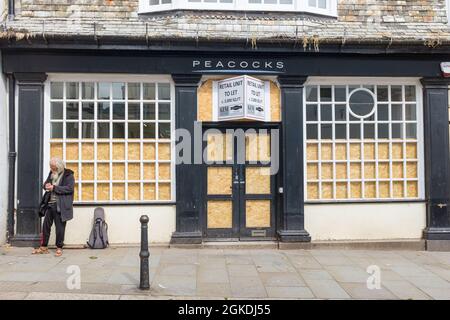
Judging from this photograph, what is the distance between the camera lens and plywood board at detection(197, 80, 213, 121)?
346 inches

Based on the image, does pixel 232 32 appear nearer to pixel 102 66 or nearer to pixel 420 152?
pixel 102 66

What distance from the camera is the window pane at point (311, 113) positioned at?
29.5ft

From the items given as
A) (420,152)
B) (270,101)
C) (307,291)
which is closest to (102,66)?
(270,101)

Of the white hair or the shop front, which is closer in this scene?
the white hair

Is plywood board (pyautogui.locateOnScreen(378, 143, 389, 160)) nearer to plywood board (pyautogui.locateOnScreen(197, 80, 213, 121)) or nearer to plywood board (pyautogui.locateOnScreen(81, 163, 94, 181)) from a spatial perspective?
plywood board (pyautogui.locateOnScreen(197, 80, 213, 121))

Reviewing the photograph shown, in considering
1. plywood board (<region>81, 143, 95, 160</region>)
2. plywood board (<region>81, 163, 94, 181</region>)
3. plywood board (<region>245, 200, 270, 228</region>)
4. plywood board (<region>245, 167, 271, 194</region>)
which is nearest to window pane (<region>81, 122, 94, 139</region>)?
plywood board (<region>81, 143, 95, 160</region>)

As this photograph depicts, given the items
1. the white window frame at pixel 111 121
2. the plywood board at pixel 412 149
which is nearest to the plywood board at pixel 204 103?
the white window frame at pixel 111 121

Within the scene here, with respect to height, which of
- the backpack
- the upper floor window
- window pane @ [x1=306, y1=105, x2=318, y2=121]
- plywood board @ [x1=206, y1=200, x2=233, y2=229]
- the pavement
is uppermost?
the upper floor window

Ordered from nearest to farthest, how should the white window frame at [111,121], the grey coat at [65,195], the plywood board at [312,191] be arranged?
the grey coat at [65,195] → the white window frame at [111,121] → the plywood board at [312,191]

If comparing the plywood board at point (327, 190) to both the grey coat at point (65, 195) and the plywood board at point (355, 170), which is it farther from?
the grey coat at point (65, 195)

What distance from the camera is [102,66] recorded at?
850 centimetres

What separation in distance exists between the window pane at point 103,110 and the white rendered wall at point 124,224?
1747mm

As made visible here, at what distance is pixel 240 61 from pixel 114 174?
10.7 ft

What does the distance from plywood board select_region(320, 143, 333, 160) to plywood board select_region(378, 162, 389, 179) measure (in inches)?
40.1
